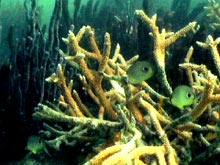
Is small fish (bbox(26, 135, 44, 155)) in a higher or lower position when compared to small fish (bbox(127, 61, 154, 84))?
lower

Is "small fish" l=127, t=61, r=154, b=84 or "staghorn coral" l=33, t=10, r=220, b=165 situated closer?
"staghorn coral" l=33, t=10, r=220, b=165

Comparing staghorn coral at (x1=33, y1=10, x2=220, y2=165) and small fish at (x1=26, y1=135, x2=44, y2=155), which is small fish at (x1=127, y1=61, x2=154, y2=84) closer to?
staghorn coral at (x1=33, y1=10, x2=220, y2=165)

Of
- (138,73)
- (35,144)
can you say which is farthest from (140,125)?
(35,144)

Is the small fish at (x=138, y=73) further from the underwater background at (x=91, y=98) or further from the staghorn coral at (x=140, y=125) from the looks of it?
the staghorn coral at (x=140, y=125)

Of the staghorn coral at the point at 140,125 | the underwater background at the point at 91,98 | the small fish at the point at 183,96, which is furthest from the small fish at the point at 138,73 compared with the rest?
the small fish at the point at 183,96

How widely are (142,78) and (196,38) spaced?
2.02 m

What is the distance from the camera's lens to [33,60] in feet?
15.4

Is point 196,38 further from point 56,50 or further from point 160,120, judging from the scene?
point 160,120

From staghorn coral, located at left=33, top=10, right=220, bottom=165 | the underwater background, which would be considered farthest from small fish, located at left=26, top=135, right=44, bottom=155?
staghorn coral, located at left=33, top=10, right=220, bottom=165

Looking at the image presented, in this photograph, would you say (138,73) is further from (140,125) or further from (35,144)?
(35,144)

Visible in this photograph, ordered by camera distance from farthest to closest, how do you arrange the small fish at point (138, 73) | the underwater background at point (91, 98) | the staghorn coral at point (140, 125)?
the small fish at point (138, 73) < the underwater background at point (91, 98) < the staghorn coral at point (140, 125)

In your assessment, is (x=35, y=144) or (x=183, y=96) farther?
(x=35, y=144)

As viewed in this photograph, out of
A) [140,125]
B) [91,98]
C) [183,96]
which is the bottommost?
[140,125]

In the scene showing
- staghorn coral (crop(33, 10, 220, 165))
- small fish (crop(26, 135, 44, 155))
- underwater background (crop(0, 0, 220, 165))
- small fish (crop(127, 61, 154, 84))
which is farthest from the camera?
small fish (crop(26, 135, 44, 155))
